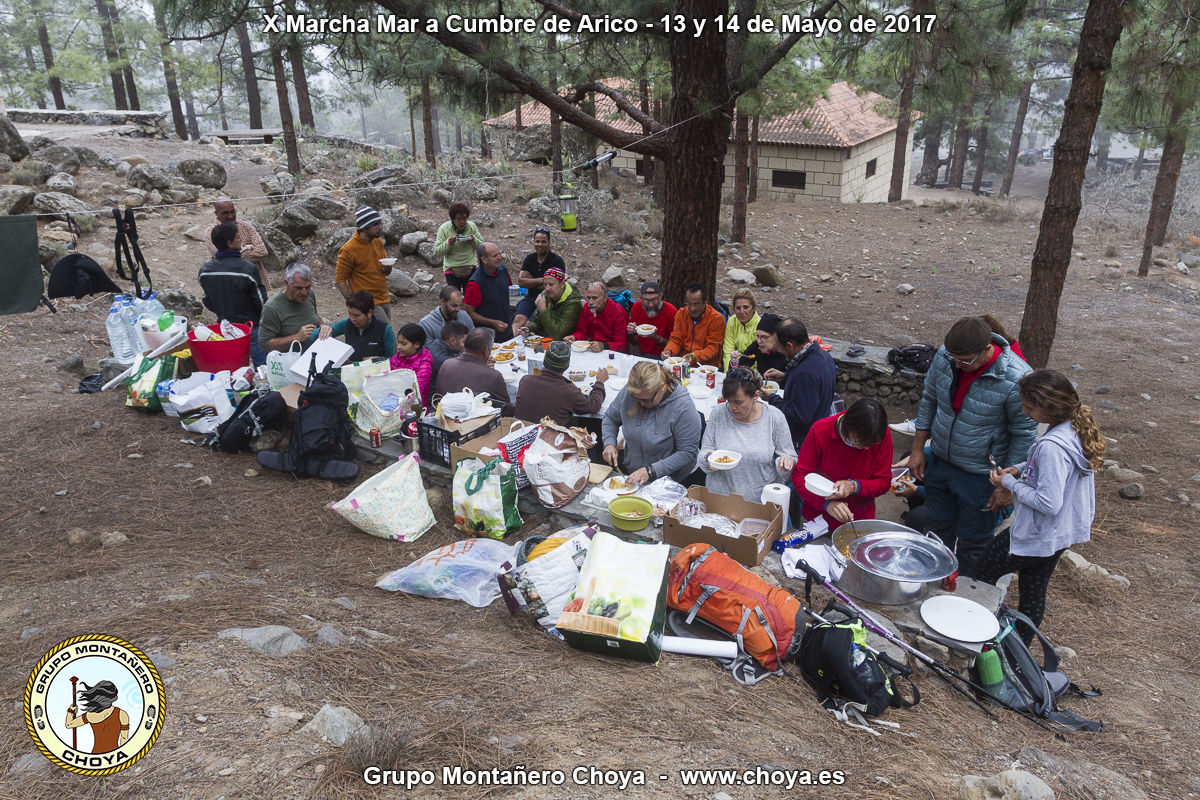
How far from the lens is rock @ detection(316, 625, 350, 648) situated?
352 cm

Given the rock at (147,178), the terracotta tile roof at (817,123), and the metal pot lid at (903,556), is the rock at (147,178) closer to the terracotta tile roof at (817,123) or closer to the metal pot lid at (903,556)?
the terracotta tile roof at (817,123)

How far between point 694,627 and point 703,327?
12.0 ft

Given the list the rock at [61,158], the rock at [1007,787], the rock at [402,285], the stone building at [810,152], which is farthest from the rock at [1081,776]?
the stone building at [810,152]

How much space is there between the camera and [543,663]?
3.49 metres

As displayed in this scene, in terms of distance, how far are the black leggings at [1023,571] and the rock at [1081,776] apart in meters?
0.98

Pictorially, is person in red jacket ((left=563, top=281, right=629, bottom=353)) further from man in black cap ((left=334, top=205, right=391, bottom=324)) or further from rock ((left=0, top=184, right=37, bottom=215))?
rock ((left=0, top=184, right=37, bottom=215))

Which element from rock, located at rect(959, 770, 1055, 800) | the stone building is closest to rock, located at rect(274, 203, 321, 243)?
the stone building

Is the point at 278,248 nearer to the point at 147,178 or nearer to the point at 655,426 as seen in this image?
the point at 147,178

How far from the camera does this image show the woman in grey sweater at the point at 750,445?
15.1 ft

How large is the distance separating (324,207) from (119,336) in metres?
7.30

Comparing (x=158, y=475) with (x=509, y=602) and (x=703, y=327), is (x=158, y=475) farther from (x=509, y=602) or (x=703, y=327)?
(x=703, y=327)

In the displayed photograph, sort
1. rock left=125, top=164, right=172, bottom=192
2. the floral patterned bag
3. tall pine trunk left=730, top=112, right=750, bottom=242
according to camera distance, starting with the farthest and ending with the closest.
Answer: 1. tall pine trunk left=730, top=112, right=750, bottom=242
2. rock left=125, top=164, right=172, bottom=192
3. the floral patterned bag

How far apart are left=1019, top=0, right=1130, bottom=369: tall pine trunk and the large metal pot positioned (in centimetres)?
371

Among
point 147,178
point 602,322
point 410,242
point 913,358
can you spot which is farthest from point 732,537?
point 147,178
